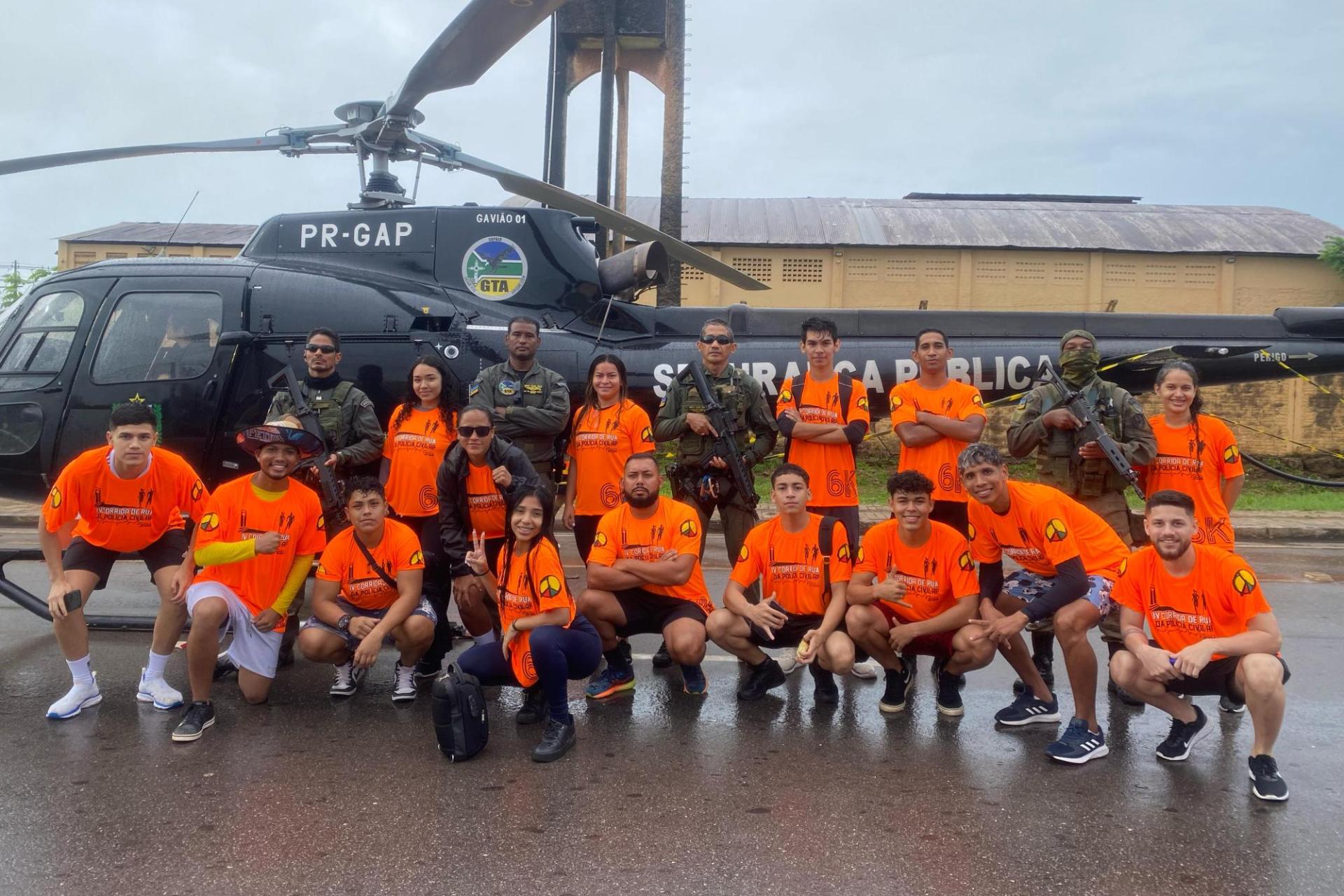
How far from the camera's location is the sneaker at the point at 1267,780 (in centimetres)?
370

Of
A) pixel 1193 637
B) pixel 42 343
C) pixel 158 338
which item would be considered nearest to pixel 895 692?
pixel 1193 637

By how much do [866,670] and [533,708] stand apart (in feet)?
6.15

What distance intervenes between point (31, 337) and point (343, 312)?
2080mm

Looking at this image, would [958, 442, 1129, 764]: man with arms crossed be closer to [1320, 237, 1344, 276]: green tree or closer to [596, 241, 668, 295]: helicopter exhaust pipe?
[596, 241, 668, 295]: helicopter exhaust pipe

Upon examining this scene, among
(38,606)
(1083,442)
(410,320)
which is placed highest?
(410,320)

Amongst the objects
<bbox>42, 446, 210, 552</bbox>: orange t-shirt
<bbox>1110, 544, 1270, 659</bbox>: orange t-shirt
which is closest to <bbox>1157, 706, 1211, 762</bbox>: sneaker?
<bbox>1110, 544, 1270, 659</bbox>: orange t-shirt

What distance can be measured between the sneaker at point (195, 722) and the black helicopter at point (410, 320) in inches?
102

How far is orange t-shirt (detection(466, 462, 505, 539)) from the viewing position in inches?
209

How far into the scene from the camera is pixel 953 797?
3.77m

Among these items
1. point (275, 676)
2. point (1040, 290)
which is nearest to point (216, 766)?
point (275, 676)

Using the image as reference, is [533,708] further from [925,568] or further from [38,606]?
[38,606]

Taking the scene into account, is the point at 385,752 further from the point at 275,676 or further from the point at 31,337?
the point at 31,337

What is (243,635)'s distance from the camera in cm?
479

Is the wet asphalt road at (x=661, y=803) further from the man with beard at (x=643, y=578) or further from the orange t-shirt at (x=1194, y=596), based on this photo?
the orange t-shirt at (x=1194, y=596)
